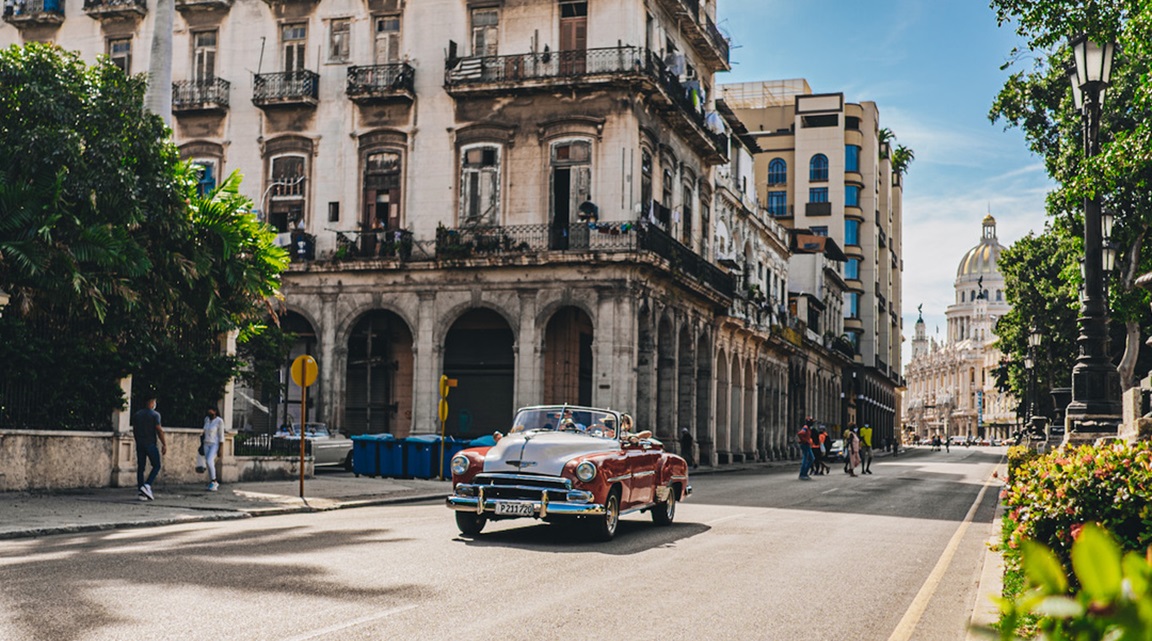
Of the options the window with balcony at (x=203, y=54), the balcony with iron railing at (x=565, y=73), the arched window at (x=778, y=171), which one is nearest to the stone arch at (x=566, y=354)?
the balcony with iron railing at (x=565, y=73)

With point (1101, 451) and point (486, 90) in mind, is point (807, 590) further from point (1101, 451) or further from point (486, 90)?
point (486, 90)

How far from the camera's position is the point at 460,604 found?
8.59 meters

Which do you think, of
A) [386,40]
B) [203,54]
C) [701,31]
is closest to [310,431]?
[386,40]

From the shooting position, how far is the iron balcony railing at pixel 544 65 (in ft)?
119

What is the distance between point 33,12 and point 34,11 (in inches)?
2.0

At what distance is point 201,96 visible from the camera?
40.7 m

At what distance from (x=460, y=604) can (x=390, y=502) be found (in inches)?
514

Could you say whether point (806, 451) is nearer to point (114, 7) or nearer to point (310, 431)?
point (310, 431)

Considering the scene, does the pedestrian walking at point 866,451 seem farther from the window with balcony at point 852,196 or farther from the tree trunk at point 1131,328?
the window with balcony at point 852,196

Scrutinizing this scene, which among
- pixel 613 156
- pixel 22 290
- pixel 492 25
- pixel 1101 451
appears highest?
pixel 492 25

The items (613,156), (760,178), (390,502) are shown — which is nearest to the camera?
(390,502)

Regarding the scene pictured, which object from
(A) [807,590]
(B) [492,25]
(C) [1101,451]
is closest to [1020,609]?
(C) [1101,451]

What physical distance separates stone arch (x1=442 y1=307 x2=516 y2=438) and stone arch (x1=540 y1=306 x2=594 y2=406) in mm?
1205

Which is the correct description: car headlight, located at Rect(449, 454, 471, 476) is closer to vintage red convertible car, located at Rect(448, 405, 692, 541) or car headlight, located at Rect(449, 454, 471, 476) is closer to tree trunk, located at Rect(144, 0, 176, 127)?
vintage red convertible car, located at Rect(448, 405, 692, 541)
